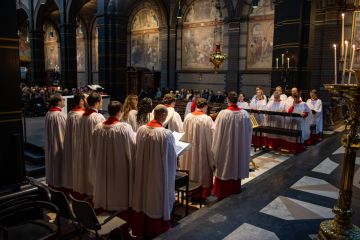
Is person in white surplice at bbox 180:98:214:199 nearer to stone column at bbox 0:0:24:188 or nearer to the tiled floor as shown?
the tiled floor

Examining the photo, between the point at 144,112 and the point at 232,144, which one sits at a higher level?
the point at 144,112

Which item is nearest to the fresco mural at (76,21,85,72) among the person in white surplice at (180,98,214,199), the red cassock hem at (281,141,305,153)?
the red cassock hem at (281,141,305,153)

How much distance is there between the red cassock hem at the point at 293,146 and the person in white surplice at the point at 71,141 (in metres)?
6.72

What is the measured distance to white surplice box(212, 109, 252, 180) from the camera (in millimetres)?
6004

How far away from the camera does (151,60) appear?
24.2 metres

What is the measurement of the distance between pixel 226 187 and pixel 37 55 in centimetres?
2534

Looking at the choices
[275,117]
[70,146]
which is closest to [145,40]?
[275,117]

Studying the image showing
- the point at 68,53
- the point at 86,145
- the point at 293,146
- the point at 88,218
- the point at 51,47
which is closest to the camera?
the point at 88,218

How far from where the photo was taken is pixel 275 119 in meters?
10.5

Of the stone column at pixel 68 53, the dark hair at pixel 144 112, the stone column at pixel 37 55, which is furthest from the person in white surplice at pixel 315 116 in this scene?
the stone column at pixel 37 55

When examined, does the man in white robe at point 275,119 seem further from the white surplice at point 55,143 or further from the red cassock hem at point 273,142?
the white surplice at point 55,143

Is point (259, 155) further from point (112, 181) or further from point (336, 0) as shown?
point (336, 0)

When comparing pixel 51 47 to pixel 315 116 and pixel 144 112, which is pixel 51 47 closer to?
pixel 315 116

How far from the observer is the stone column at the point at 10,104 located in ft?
14.7
